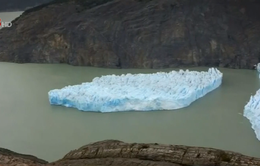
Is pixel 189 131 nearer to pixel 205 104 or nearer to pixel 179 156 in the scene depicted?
pixel 205 104

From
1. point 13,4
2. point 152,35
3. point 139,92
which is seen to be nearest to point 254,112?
point 139,92

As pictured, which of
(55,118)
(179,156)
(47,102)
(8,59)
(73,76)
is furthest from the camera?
(8,59)

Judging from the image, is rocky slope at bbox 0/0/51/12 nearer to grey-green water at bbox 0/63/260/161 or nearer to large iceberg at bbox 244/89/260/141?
grey-green water at bbox 0/63/260/161

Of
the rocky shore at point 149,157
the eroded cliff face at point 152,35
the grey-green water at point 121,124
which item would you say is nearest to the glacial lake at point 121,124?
the grey-green water at point 121,124

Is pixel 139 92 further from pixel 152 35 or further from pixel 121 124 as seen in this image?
pixel 152 35

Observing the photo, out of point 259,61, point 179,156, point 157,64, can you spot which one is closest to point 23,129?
point 179,156

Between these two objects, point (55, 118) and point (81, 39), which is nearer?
point (55, 118)

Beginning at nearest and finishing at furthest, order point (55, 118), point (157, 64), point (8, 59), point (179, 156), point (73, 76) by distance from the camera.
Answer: point (179, 156) → point (55, 118) → point (73, 76) → point (157, 64) → point (8, 59)

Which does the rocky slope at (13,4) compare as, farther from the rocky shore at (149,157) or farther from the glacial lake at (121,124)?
the rocky shore at (149,157)
